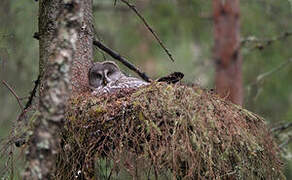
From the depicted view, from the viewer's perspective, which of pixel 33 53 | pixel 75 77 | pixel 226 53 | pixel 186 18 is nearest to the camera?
pixel 75 77

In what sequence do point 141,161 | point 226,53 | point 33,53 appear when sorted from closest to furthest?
1. point 141,161
2. point 33,53
3. point 226,53

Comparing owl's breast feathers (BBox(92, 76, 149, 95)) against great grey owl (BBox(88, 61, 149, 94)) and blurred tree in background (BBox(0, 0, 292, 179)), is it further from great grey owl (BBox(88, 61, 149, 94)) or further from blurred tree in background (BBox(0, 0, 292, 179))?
blurred tree in background (BBox(0, 0, 292, 179))

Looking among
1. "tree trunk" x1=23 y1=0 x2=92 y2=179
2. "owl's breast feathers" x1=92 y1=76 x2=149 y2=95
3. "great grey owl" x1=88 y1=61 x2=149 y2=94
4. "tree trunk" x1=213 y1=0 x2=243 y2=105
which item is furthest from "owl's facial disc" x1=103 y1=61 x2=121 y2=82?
"tree trunk" x1=213 y1=0 x2=243 y2=105

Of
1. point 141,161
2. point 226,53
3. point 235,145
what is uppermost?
point 226,53

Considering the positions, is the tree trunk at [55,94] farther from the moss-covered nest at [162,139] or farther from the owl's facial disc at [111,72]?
the owl's facial disc at [111,72]

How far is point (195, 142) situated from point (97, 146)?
0.57 m

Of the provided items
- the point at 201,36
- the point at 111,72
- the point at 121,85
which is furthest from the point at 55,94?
the point at 201,36

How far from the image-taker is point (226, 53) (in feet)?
26.2

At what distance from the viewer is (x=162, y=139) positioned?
3512 millimetres

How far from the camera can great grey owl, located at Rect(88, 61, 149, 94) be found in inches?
175

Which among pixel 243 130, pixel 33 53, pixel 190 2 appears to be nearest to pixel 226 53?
pixel 190 2

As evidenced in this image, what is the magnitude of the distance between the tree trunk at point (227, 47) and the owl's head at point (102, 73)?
2.76 meters

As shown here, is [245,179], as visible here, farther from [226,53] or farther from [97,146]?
[226,53]

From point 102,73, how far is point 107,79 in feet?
0.54
